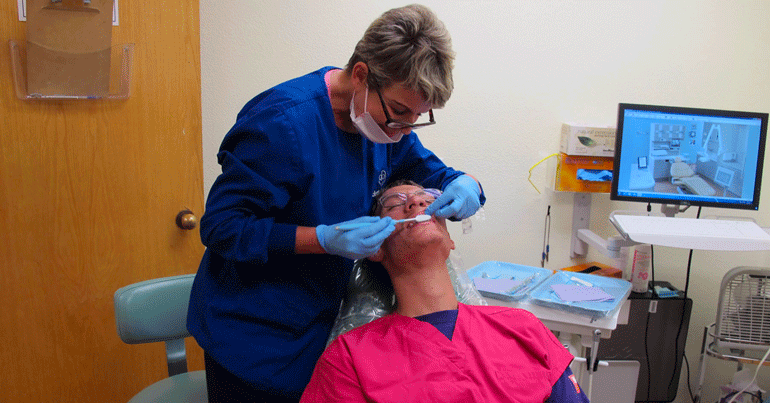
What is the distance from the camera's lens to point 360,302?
1.44 metres

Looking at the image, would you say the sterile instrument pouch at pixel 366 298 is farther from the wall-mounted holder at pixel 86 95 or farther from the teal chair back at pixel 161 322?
the wall-mounted holder at pixel 86 95

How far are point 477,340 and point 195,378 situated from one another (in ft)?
2.89

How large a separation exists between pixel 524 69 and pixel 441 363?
150 cm

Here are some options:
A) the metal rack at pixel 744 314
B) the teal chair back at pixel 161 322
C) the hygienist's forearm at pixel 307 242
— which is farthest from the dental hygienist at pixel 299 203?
the metal rack at pixel 744 314

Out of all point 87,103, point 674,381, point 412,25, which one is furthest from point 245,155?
point 674,381

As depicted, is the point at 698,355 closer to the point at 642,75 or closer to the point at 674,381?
the point at 674,381


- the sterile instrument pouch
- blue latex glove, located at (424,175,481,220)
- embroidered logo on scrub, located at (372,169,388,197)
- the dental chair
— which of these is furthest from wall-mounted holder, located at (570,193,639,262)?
embroidered logo on scrub, located at (372,169,388,197)

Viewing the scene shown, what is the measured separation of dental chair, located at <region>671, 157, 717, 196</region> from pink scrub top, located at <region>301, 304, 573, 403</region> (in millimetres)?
1179

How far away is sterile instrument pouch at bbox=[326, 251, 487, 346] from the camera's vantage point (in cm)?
140

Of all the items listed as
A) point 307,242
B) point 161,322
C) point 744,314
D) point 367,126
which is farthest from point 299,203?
point 744,314

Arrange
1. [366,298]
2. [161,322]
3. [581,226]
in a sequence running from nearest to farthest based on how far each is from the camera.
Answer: [366,298] < [161,322] < [581,226]

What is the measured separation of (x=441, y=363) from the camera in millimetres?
1235

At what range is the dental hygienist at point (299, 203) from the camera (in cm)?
110

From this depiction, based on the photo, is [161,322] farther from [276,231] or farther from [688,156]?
[688,156]
